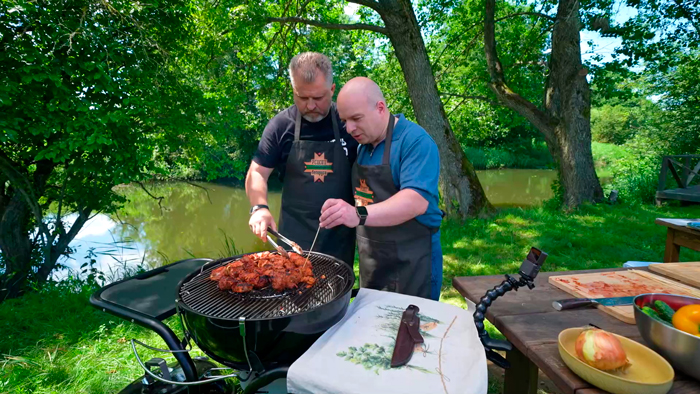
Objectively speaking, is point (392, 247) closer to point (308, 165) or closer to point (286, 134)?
point (308, 165)

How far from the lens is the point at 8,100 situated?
311 cm

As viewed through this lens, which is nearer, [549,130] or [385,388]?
[385,388]

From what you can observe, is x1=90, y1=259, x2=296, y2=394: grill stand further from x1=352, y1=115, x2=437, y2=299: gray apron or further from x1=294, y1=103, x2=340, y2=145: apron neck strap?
x1=294, y1=103, x2=340, y2=145: apron neck strap

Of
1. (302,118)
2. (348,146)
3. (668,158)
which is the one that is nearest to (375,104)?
(348,146)

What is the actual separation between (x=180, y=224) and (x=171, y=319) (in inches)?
358

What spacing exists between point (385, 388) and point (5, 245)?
5531 mm

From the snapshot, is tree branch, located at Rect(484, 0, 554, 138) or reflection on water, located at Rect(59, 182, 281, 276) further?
reflection on water, located at Rect(59, 182, 281, 276)

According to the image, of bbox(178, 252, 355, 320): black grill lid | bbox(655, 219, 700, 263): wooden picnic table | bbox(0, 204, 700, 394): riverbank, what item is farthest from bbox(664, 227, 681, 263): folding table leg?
bbox(178, 252, 355, 320): black grill lid

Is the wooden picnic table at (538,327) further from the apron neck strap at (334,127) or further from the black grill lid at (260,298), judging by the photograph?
the apron neck strap at (334,127)

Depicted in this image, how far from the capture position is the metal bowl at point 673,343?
0.99 m

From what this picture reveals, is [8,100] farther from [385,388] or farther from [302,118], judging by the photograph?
[385,388]

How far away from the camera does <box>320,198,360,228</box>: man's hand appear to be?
159 centimetres

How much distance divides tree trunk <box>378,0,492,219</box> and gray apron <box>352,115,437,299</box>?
453 cm

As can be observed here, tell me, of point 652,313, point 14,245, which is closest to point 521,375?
point 652,313
